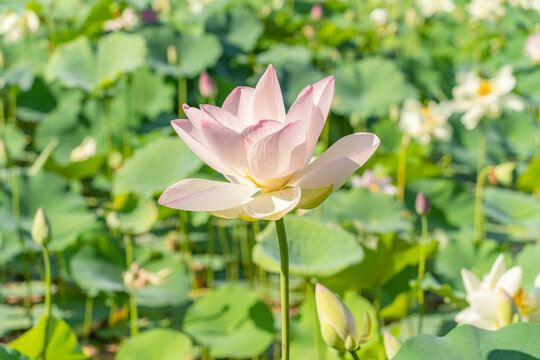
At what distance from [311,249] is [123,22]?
203 centimetres

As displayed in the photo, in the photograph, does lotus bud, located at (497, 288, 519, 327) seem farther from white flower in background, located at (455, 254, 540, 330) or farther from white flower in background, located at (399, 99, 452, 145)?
white flower in background, located at (399, 99, 452, 145)

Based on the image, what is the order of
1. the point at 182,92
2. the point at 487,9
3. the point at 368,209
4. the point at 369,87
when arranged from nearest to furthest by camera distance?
the point at 368,209, the point at 182,92, the point at 369,87, the point at 487,9

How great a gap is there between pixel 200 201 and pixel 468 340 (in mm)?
304

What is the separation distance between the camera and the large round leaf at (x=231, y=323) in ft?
4.45

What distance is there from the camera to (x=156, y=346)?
122 cm

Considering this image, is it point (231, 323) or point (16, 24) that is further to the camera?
point (16, 24)

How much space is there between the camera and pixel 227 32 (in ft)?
10.1

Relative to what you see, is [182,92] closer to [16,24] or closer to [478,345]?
[16,24]

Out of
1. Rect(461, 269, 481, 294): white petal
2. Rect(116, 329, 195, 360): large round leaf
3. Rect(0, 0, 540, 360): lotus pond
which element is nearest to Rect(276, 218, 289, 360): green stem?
Rect(0, 0, 540, 360): lotus pond

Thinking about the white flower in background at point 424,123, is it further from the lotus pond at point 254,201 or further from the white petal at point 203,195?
the white petal at point 203,195

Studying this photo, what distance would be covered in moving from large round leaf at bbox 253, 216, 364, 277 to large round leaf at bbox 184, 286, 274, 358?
199mm

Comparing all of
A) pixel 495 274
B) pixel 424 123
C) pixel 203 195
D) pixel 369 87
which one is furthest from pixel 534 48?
pixel 203 195

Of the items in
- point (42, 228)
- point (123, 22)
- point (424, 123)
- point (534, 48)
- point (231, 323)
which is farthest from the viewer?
point (534, 48)

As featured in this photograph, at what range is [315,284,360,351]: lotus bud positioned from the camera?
640mm
